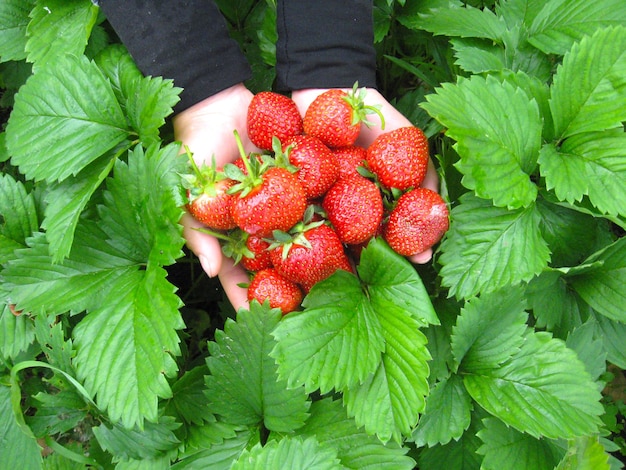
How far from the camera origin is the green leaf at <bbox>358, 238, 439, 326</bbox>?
104 centimetres

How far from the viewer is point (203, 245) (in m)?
1.14

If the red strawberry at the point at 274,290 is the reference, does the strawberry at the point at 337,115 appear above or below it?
above

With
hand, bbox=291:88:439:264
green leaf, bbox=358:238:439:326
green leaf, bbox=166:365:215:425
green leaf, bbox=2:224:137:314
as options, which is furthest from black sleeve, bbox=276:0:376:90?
green leaf, bbox=166:365:215:425

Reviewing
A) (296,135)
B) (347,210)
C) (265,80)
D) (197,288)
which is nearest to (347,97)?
(296,135)

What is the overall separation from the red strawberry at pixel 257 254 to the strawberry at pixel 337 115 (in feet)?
0.91

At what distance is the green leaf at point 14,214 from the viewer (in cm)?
126

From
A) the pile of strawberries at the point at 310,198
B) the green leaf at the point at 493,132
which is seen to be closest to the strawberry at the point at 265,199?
the pile of strawberries at the point at 310,198

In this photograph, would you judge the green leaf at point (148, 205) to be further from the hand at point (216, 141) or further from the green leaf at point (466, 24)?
the green leaf at point (466, 24)

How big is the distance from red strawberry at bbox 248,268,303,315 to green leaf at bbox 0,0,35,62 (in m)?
0.88

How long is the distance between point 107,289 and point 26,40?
0.75 meters

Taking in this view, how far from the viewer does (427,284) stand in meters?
1.27

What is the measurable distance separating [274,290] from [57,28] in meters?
0.85

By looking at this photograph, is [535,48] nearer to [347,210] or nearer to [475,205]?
[475,205]

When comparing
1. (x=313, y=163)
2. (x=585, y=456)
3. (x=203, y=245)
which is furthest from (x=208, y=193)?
(x=585, y=456)
